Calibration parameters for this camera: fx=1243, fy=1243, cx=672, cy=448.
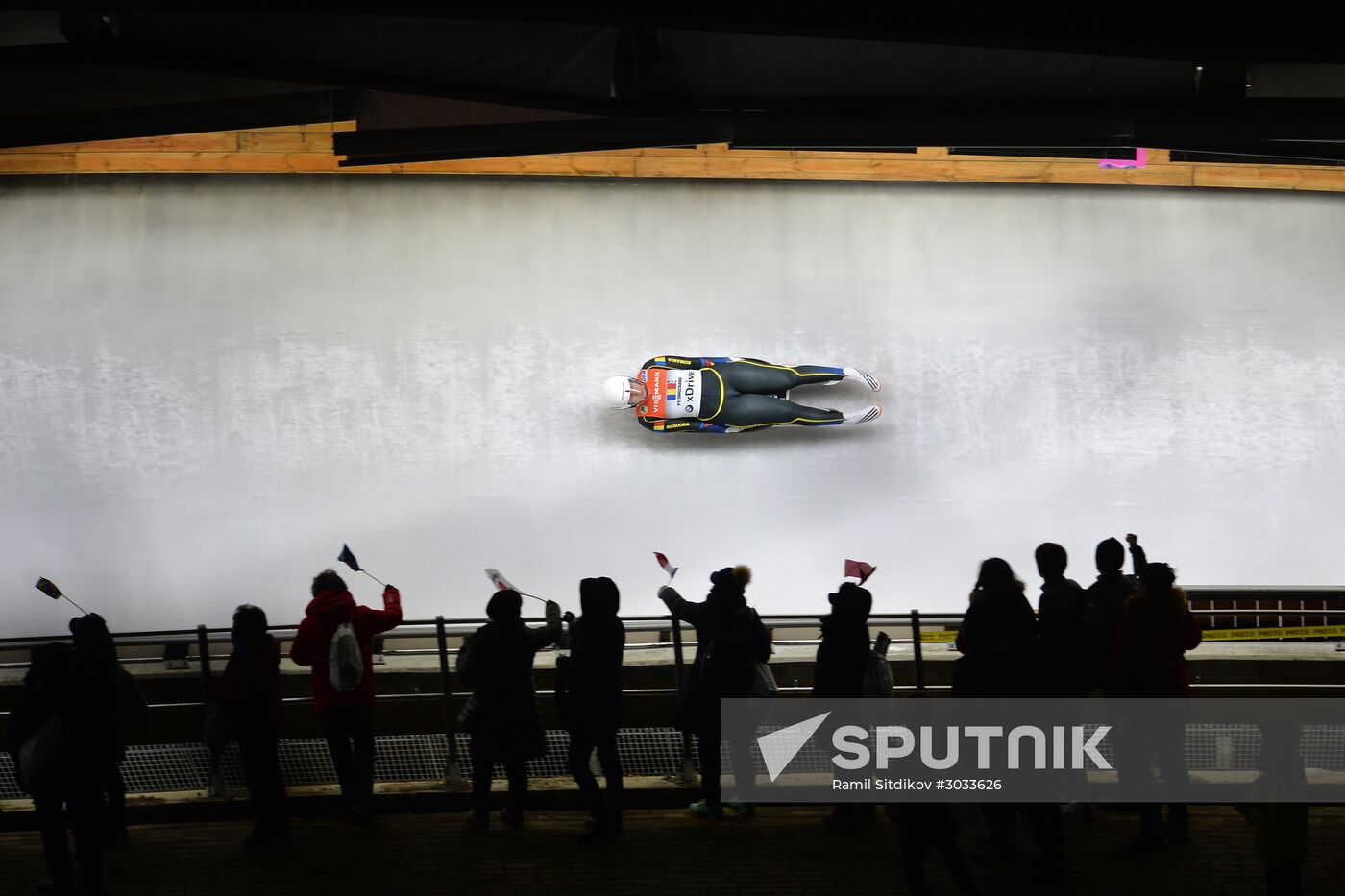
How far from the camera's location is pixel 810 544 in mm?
7887

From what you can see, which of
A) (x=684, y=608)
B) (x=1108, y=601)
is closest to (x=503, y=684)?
(x=684, y=608)

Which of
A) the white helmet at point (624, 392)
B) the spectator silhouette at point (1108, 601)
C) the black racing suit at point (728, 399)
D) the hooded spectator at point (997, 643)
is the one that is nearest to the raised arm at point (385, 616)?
the hooded spectator at point (997, 643)

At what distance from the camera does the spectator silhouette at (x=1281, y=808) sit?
3658mm

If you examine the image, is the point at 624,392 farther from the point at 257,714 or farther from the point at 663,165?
the point at 257,714

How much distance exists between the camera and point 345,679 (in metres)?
4.48

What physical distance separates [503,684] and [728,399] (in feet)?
12.0

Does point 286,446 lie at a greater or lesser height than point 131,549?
greater

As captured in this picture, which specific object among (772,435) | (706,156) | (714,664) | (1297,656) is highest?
(706,156)

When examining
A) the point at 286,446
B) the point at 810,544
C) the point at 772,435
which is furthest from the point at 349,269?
the point at 810,544

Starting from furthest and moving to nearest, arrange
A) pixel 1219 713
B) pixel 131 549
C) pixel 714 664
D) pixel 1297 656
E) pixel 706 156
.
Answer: pixel 706 156 < pixel 131 549 < pixel 1297 656 < pixel 1219 713 < pixel 714 664

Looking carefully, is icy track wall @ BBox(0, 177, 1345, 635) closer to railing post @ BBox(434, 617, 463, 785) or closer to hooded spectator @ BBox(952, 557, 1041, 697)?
railing post @ BBox(434, 617, 463, 785)

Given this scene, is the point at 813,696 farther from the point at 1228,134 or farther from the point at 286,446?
the point at 286,446

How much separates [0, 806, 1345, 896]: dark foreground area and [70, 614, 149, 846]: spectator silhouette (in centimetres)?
47

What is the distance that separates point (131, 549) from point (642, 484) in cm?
324
